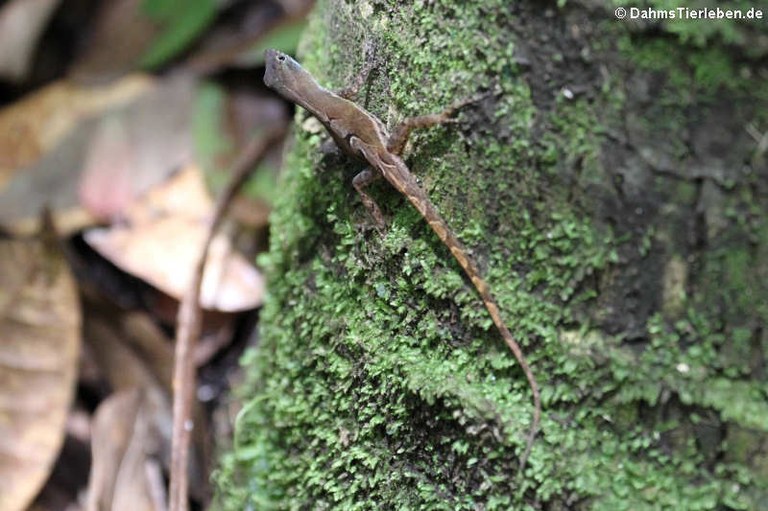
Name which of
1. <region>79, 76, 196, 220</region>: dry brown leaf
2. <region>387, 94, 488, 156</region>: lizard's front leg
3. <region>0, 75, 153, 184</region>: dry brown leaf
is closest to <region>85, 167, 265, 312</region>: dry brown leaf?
<region>79, 76, 196, 220</region>: dry brown leaf

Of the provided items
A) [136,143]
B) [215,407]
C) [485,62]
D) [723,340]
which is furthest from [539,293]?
[136,143]

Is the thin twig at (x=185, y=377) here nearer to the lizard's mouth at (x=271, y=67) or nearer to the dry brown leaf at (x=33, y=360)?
the dry brown leaf at (x=33, y=360)

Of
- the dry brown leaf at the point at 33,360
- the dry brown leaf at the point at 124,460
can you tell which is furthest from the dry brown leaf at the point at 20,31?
the dry brown leaf at the point at 124,460

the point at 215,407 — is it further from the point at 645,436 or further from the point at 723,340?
the point at 723,340

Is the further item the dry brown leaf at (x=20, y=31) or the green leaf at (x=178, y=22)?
the green leaf at (x=178, y=22)

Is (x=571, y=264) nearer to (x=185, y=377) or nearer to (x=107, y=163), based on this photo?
(x=185, y=377)

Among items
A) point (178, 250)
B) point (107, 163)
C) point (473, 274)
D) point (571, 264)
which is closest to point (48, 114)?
point (107, 163)
